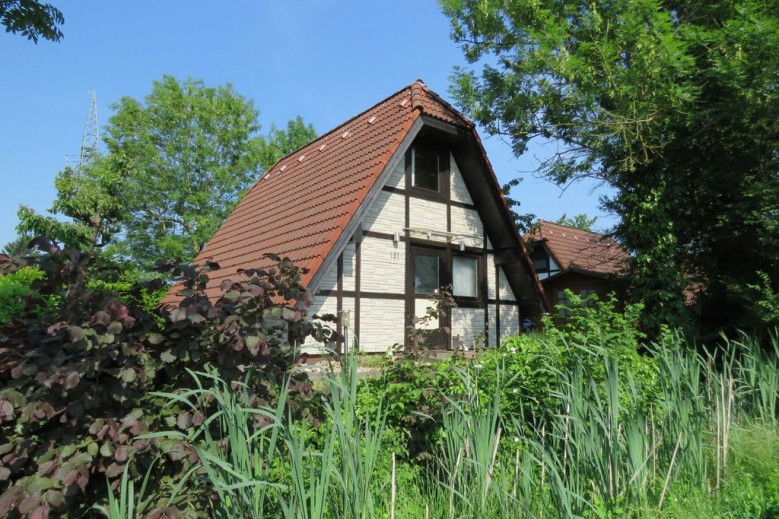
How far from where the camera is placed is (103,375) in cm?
208

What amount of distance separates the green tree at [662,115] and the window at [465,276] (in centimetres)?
241

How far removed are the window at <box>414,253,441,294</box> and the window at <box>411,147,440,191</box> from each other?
1.42 meters

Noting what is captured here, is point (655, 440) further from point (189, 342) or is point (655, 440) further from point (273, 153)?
point (273, 153)

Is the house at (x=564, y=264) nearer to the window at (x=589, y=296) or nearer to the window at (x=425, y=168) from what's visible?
the window at (x=589, y=296)

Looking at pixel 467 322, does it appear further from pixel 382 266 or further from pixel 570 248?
pixel 570 248

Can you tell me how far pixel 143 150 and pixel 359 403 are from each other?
2173cm

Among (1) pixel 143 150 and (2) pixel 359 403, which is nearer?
(2) pixel 359 403

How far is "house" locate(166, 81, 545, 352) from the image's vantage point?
7.93 m

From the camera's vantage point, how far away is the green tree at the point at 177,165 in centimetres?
2125

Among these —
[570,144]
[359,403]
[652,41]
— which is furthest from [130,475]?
[570,144]

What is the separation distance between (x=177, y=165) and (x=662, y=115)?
20.3 m

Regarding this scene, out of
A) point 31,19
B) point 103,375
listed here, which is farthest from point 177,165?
point 103,375

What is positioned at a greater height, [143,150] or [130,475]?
[143,150]

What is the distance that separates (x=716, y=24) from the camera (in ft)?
25.3
